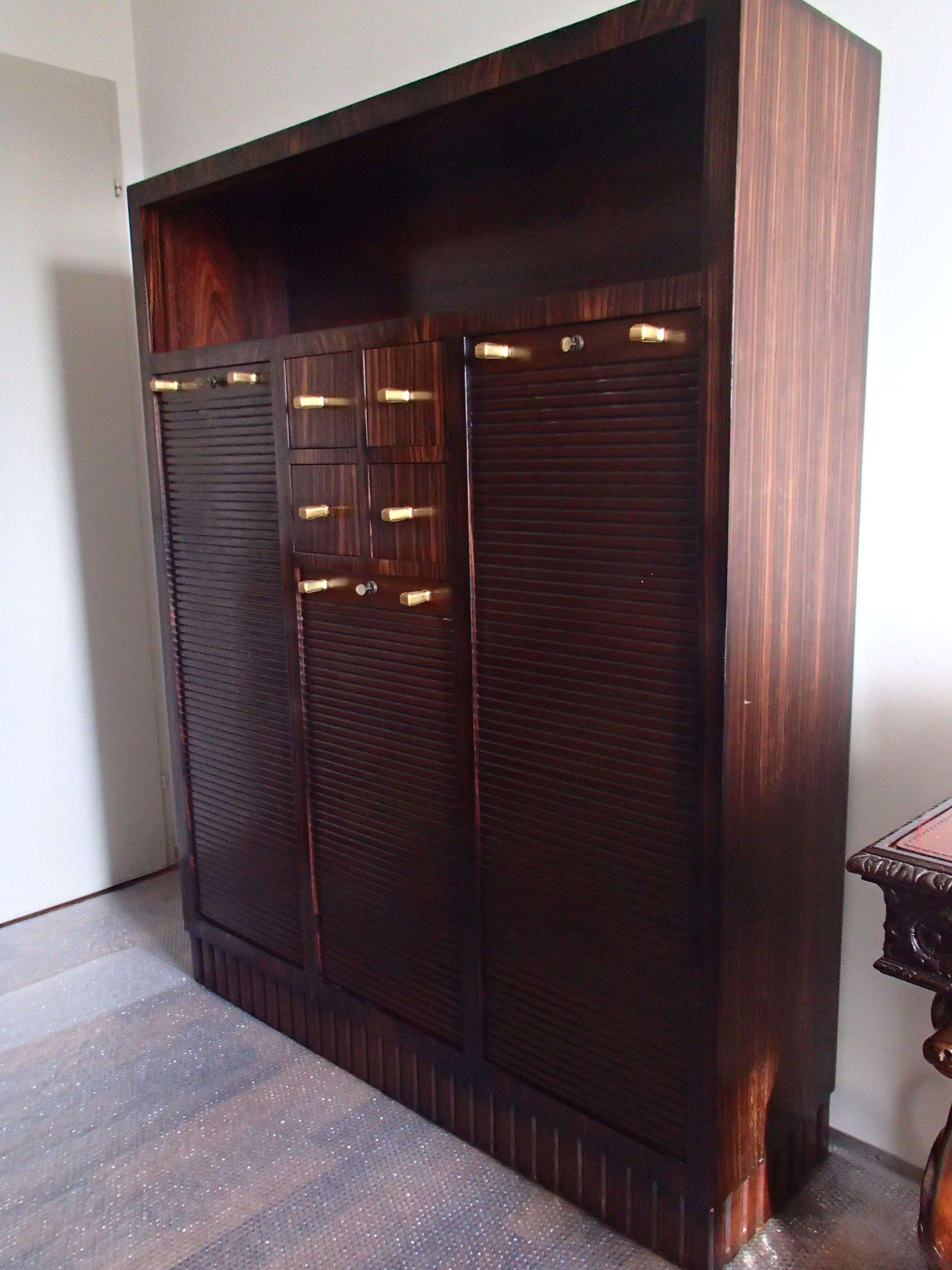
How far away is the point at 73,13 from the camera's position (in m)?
2.46

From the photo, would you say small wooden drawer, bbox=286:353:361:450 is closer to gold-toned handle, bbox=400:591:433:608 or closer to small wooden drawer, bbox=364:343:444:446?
small wooden drawer, bbox=364:343:444:446

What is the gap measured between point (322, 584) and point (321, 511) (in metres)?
0.12

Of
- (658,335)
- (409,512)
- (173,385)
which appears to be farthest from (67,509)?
(658,335)

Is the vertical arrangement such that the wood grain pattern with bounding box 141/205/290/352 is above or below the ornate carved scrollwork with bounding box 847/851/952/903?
above

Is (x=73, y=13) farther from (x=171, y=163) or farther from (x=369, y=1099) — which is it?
(x=369, y=1099)

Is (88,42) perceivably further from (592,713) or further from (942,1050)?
(942,1050)

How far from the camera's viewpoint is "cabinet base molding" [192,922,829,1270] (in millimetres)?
1398

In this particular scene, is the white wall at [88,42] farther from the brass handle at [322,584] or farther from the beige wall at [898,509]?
the brass handle at [322,584]

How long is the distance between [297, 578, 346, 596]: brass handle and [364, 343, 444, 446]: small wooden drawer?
9.6 inches

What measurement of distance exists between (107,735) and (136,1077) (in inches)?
41.8

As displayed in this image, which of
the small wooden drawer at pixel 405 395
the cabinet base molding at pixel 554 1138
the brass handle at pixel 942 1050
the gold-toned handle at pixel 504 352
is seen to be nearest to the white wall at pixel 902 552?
the cabinet base molding at pixel 554 1138

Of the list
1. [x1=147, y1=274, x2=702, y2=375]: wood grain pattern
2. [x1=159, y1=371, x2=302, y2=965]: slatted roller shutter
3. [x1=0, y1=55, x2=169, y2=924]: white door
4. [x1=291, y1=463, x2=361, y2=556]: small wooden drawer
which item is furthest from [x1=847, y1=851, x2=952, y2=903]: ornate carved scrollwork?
[x1=0, y1=55, x2=169, y2=924]: white door

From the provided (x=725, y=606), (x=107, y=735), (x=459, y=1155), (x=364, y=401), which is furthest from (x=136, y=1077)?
(x=725, y=606)

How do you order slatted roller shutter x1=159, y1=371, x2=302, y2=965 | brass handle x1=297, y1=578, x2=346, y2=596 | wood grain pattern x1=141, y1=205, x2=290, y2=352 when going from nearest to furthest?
brass handle x1=297, y1=578, x2=346, y2=596 → slatted roller shutter x1=159, y1=371, x2=302, y2=965 → wood grain pattern x1=141, y1=205, x2=290, y2=352
